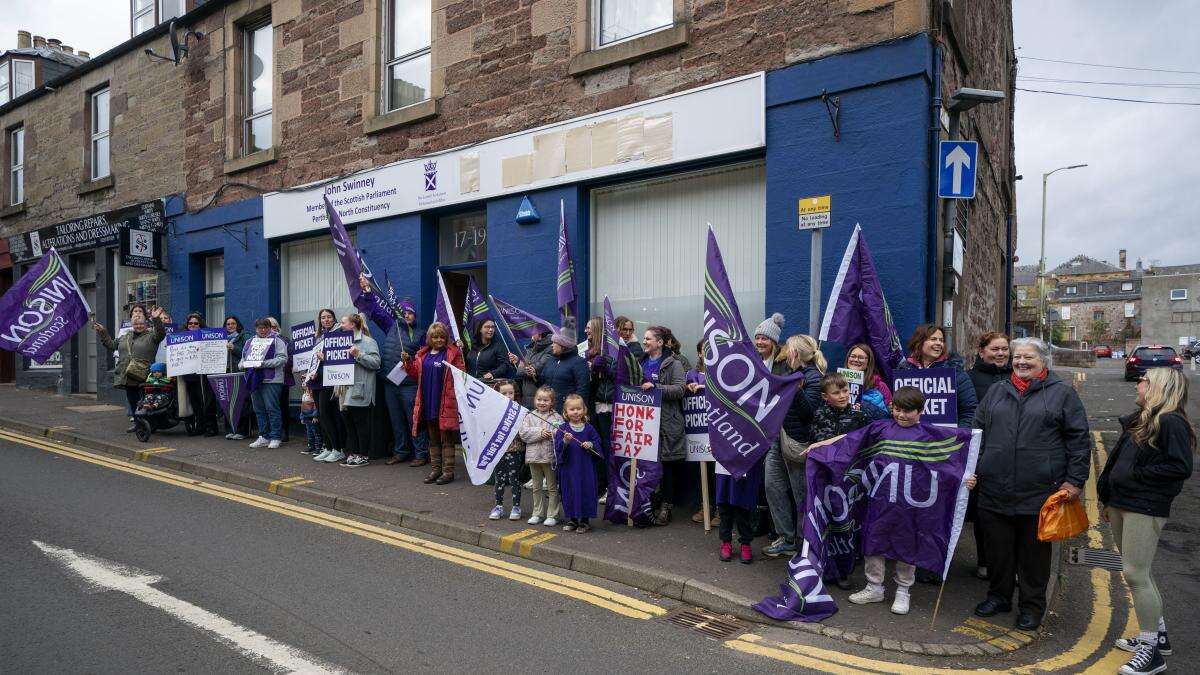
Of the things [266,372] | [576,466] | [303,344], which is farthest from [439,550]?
[266,372]

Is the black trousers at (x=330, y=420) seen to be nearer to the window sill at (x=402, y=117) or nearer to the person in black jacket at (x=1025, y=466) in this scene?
the window sill at (x=402, y=117)

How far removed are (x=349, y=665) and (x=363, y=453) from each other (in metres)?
6.14

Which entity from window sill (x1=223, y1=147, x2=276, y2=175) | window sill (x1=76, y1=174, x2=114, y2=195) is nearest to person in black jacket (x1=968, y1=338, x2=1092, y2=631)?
window sill (x1=223, y1=147, x2=276, y2=175)

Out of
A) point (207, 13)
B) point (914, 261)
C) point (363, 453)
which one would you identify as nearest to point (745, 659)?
point (914, 261)

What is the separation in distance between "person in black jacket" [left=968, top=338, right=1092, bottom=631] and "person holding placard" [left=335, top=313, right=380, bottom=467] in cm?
723

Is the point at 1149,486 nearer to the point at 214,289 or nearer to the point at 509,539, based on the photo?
the point at 509,539

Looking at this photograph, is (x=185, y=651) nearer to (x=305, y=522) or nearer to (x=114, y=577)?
(x=114, y=577)

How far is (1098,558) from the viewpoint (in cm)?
456

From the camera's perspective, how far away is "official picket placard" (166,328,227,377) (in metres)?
11.5

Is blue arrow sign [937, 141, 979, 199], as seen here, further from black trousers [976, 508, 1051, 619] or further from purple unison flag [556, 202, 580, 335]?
purple unison flag [556, 202, 580, 335]

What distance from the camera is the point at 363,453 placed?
9898mm

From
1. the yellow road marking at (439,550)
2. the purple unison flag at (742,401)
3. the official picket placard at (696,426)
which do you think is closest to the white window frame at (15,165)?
the yellow road marking at (439,550)

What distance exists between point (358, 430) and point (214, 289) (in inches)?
286

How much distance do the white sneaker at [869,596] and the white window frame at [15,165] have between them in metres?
23.6
